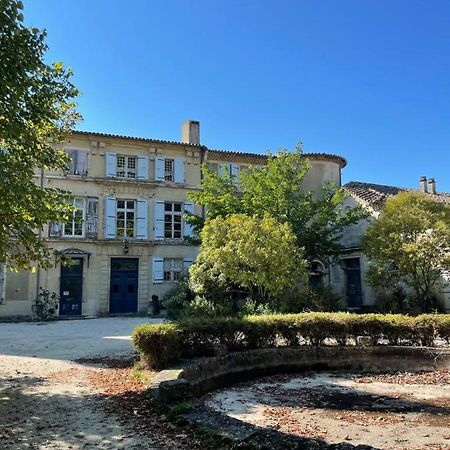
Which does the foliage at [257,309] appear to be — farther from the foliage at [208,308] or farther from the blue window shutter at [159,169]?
the blue window shutter at [159,169]

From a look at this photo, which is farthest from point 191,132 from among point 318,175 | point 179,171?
point 318,175

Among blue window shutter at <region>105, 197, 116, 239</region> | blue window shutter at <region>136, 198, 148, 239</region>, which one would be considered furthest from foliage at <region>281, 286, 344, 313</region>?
blue window shutter at <region>105, 197, 116, 239</region>

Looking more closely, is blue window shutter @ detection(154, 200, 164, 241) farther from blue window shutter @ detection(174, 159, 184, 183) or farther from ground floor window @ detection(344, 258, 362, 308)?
ground floor window @ detection(344, 258, 362, 308)

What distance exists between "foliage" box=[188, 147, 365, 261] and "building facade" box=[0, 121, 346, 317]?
3.78m

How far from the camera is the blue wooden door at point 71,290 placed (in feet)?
70.7


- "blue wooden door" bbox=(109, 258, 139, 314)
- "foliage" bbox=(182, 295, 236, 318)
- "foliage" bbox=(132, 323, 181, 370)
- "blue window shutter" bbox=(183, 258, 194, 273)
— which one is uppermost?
"blue window shutter" bbox=(183, 258, 194, 273)

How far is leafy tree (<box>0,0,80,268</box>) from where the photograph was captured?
584 cm

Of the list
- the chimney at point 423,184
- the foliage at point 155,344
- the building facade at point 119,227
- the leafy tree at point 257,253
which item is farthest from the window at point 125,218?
the chimney at point 423,184

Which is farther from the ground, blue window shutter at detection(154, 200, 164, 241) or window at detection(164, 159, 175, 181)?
window at detection(164, 159, 175, 181)

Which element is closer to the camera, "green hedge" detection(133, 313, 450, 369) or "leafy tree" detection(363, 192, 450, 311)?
"green hedge" detection(133, 313, 450, 369)

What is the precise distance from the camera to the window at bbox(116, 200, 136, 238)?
23.0 m

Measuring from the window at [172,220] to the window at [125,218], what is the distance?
5.62 ft

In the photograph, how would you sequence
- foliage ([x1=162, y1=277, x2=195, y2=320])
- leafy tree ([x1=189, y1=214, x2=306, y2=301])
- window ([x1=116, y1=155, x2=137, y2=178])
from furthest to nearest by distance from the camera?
window ([x1=116, y1=155, x2=137, y2=178]), foliage ([x1=162, y1=277, x2=195, y2=320]), leafy tree ([x1=189, y1=214, x2=306, y2=301])

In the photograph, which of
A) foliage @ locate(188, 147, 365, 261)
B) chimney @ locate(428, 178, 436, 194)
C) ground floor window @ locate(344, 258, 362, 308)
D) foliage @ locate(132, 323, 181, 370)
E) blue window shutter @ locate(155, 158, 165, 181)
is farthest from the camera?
chimney @ locate(428, 178, 436, 194)
